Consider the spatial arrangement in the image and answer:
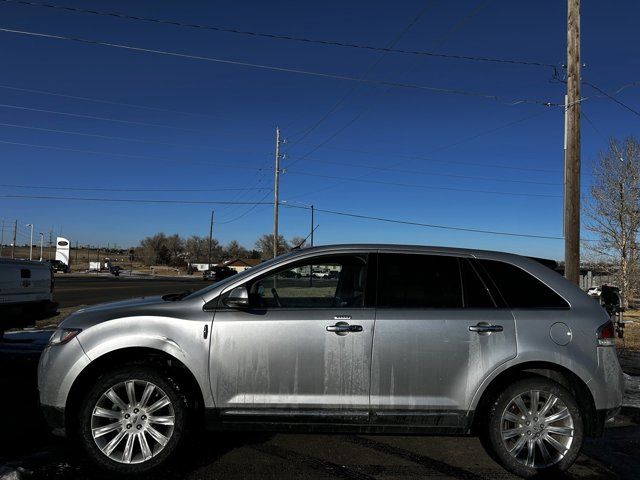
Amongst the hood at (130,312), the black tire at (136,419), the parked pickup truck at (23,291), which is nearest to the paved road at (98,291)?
the parked pickup truck at (23,291)

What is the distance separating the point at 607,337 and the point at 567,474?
1138mm

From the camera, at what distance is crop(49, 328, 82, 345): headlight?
4.01 metres

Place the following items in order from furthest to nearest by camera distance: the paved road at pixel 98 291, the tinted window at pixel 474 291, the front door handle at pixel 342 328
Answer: the paved road at pixel 98 291 < the tinted window at pixel 474 291 < the front door handle at pixel 342 328

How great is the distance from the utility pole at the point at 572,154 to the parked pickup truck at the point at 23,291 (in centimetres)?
903

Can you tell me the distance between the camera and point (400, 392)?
3.98 metres

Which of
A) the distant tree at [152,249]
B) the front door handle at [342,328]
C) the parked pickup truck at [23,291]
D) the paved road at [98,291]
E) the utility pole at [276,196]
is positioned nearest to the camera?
the front door handle at [342,328]

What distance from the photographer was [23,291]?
7.87 meters

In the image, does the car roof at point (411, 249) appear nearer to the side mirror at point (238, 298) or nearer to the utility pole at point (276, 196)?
the side mirror at point (238, 298)

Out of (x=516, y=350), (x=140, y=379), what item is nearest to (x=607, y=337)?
(x=516, y=350)

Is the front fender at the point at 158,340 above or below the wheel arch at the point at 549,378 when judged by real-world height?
above

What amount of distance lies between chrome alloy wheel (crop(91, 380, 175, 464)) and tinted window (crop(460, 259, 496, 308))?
2.51 meters

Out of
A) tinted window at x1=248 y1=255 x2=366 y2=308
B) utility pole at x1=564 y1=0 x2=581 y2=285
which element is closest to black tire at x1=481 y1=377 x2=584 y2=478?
tinted window at x1=248 y1=255 x2=366 y2=308

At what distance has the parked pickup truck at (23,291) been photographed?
7.41 meters

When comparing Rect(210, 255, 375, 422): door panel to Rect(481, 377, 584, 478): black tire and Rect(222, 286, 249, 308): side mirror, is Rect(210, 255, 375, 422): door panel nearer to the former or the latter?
Rect(222, 286, 249, 308): side mirror
